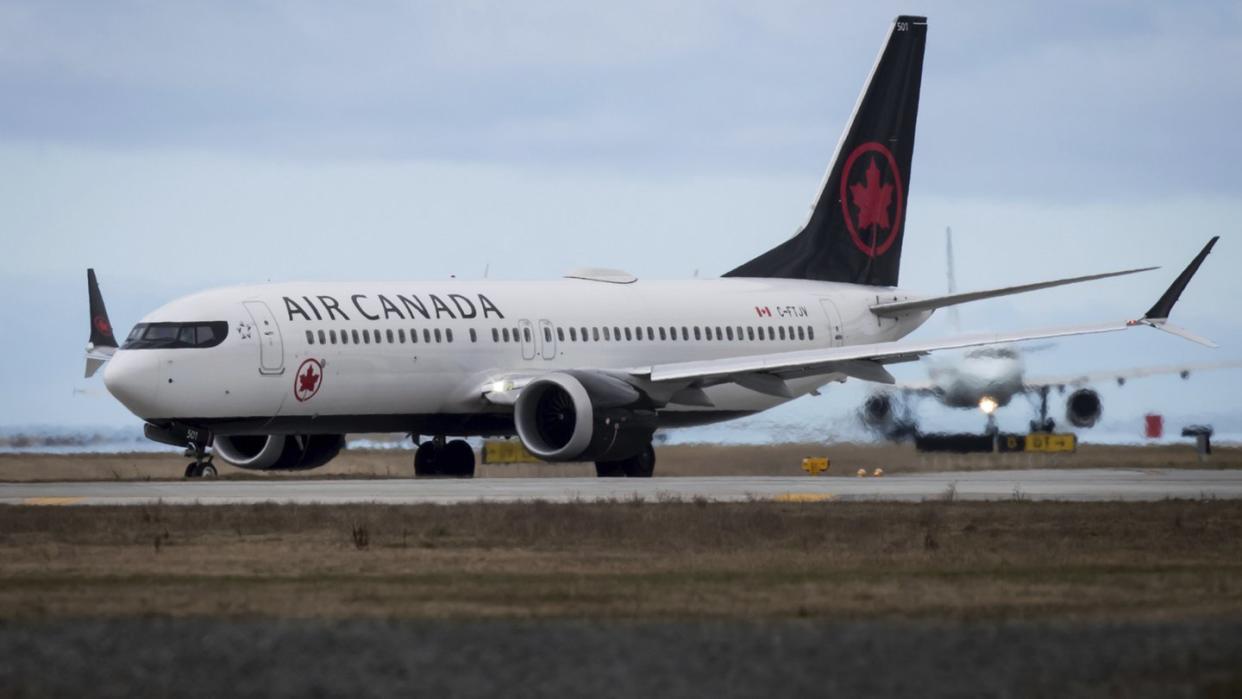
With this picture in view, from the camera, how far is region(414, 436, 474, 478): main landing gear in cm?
4103

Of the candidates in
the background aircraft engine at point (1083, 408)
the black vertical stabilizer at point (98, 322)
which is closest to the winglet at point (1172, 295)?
the background aircraft engine at point (1083, 408)

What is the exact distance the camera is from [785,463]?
42656 mm

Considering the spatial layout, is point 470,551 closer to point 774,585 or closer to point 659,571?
point 659,571

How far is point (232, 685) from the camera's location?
1180 cm

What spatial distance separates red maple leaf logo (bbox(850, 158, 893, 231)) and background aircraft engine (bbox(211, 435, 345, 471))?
1379 cm

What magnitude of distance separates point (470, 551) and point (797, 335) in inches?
943

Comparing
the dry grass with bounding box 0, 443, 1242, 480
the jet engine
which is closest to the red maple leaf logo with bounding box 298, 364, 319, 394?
the dry grass with bounding box 0, 443, 1242, 480

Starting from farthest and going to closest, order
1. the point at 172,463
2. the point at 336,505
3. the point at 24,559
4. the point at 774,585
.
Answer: the point at 172,463, the point at 336,505, the point at 24,559, the point at 774,585

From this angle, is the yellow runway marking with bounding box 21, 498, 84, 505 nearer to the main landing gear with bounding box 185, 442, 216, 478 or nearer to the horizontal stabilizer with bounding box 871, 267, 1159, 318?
the main landing gear with bounding box 185, 442, 216, 478

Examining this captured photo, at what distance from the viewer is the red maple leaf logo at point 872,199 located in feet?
157

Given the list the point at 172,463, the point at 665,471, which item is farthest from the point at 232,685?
the point at 172,463

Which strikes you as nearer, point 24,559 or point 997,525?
point 24,559

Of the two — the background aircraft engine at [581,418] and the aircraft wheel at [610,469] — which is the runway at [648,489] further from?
the aircraft wheel at [610,469]

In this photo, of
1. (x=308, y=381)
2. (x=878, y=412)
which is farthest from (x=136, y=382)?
(x=878, y=412)
